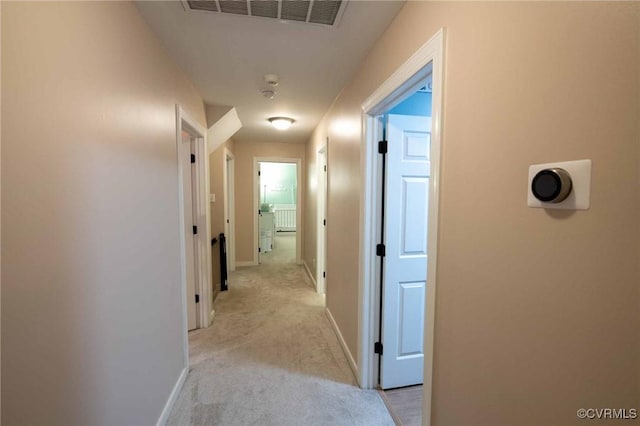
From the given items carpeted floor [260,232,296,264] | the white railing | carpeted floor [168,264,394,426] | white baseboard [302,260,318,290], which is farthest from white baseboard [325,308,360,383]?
the white railing

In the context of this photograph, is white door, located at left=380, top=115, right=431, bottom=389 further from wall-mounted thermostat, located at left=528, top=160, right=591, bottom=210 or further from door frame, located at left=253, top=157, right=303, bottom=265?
door frame, located at left=253, top=157, right=303, bottom=265

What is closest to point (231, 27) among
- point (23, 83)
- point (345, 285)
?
point (23, 83)

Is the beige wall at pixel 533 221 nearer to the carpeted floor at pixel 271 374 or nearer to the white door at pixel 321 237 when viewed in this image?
the carpeted floor at pixel 271 374

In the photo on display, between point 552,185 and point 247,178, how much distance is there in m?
4.87

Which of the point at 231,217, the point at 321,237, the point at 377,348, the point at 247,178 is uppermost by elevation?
the point at 247,178

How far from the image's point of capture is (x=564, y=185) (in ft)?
2.07

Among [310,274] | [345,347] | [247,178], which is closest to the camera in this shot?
[345,347]

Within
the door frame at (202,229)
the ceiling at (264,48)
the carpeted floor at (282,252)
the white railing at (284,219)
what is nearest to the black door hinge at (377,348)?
the door frame at (202,229)

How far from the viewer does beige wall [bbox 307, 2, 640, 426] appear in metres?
0.56

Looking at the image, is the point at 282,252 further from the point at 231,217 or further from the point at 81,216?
the point at 81,216

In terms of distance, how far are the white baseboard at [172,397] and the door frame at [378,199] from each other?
50.1 inches

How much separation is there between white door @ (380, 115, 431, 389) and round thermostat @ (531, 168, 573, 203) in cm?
115

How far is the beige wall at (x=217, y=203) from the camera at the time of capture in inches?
145
